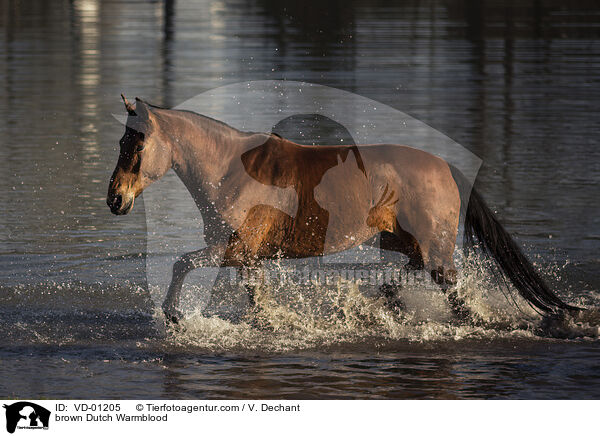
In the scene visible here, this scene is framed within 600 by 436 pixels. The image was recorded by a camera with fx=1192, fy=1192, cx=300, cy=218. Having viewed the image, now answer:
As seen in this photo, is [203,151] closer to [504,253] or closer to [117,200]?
[117,200]

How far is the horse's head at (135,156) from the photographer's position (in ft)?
25.0

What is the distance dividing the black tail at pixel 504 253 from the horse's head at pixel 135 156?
2.37 m

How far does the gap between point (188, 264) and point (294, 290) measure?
69.1 inches

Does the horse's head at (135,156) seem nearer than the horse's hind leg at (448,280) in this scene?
Yes

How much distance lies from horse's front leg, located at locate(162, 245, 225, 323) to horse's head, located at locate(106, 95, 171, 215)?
53 centimetres

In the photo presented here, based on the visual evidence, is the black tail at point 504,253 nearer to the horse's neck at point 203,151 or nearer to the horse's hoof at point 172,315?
the horse's neck at point 203,151

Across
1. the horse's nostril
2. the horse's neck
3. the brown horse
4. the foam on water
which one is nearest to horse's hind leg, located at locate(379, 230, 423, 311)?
the brown horse

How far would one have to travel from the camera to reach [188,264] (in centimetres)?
789

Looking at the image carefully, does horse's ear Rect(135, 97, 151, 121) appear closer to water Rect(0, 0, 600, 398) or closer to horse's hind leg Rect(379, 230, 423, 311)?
water Rect(0, 0, 600, 398)

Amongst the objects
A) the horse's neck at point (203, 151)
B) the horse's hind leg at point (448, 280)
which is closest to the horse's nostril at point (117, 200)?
the horse's neck at point (203, 151)

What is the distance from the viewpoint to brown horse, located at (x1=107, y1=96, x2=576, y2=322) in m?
7.90
